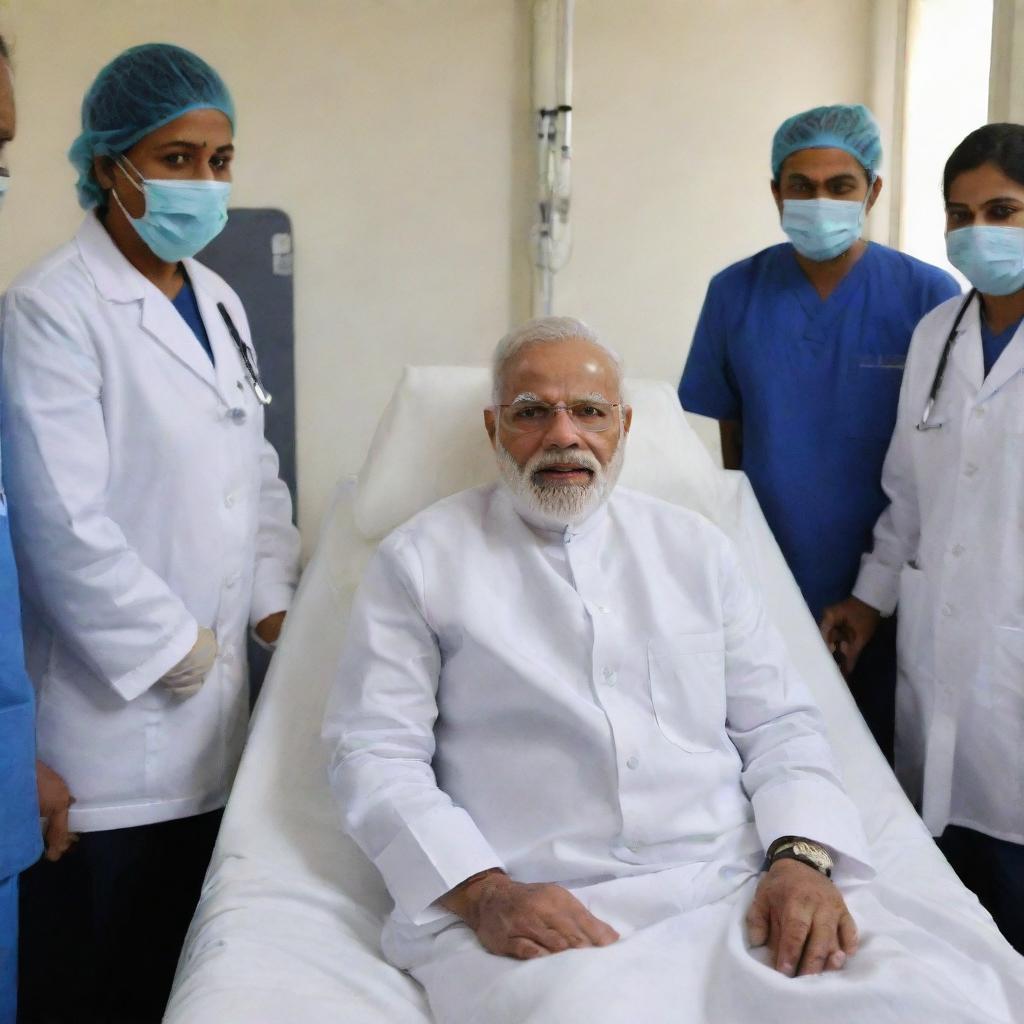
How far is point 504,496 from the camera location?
5.49 feet

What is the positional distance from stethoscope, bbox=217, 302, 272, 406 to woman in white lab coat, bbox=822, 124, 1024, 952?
1113 mm

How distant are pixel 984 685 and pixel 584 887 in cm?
79

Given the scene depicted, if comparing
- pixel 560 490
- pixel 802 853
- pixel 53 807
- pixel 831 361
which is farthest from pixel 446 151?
pixel 802 853

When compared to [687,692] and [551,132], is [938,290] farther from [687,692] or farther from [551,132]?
[551,132]

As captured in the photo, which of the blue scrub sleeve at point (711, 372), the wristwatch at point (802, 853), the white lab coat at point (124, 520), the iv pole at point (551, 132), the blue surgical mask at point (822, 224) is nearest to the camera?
the wristwatch at point (802, 853)

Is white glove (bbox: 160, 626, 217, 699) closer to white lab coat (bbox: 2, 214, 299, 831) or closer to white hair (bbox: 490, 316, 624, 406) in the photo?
white lab coat (bbox: 2, 214, 299, 831)

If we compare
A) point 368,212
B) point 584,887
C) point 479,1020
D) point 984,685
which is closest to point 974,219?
point 984,685

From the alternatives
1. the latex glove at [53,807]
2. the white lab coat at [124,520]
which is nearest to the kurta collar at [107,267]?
the white lab coat at [124,520]

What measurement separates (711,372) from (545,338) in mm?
870

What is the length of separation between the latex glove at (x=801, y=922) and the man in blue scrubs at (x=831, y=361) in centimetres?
91

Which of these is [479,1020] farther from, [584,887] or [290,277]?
[290,277]

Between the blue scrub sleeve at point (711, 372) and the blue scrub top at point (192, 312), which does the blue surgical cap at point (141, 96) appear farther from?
the blue scrub sleeve at point (711, 372)

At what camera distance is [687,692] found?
1538 mm

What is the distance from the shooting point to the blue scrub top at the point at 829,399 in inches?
84.3
